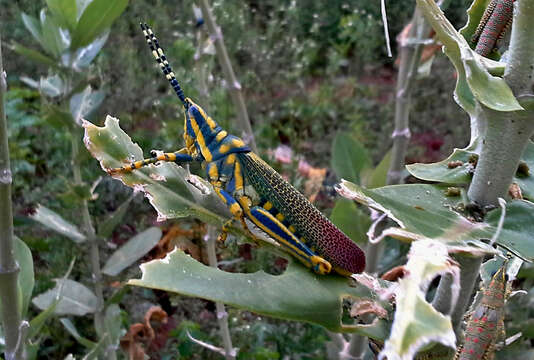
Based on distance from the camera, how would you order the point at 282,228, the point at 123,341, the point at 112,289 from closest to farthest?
1. the point at 282,228
2. the point at 123,341
3. the point at 112,289

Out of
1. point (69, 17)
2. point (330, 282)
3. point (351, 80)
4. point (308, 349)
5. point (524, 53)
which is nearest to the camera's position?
point (524, 53)

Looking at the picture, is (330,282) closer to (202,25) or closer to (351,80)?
(202,25)

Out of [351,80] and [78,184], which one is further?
[351,80]

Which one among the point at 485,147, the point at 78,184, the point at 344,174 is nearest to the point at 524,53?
the point at 485,147

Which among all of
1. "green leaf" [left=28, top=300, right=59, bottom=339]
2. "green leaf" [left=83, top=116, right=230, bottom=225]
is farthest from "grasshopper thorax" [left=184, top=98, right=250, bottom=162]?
"green leaf" [left=28, top=300, right=59, bottom=339]

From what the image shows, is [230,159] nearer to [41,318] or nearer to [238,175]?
[238,175]

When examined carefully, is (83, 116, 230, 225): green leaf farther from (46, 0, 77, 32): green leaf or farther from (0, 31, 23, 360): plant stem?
(46, 0, 77, 32): green leaf

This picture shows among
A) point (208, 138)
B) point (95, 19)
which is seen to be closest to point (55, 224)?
point (95, 19)
